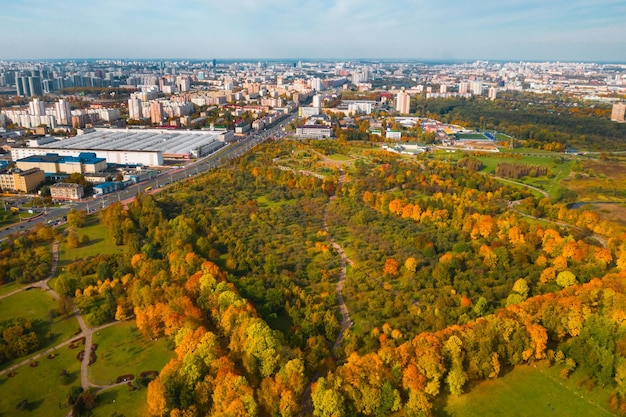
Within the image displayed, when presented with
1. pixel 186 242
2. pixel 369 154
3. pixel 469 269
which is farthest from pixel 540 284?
pixel 369 154

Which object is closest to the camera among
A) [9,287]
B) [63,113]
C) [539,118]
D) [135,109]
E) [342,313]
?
[342,313]

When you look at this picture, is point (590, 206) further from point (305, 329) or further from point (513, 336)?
point (305, 329)

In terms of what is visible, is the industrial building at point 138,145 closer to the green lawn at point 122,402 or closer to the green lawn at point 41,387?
the green lawn at point 41,387

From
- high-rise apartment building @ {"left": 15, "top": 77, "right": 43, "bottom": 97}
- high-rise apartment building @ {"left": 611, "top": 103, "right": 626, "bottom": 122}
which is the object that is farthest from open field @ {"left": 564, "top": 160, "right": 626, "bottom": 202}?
high-rise apartment building @ {"left": 15, "top": 77, "right": 43, "bottom": 97}

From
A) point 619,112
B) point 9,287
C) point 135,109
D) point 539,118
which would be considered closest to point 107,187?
point 9,287

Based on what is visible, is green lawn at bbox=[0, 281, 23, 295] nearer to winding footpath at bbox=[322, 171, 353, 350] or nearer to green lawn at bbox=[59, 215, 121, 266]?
green lawn at bbox=[59, 215, 121, 266]

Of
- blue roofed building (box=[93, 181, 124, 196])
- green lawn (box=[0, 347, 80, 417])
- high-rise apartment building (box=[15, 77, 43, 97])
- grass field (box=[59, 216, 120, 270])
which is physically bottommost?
green lawn (box=[0, 347, 80, 417])

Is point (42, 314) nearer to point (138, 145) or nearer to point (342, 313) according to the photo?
point (342, 313)
